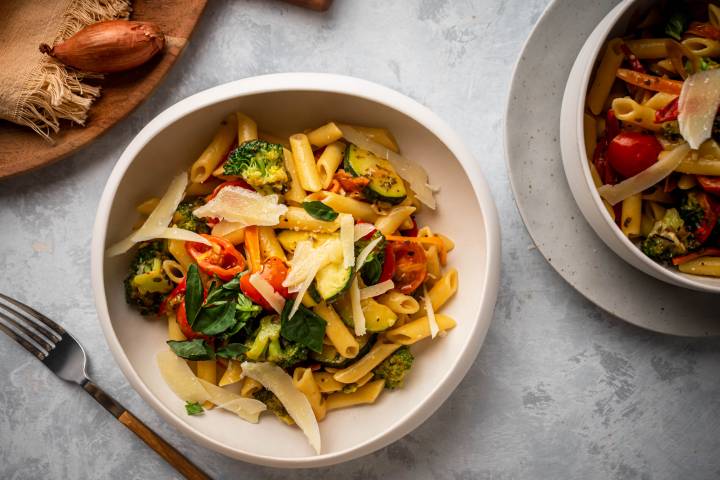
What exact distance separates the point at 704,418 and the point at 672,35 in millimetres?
1263

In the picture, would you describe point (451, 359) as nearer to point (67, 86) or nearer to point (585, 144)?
point (585, 144)

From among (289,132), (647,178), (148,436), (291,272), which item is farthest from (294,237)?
(647,178)

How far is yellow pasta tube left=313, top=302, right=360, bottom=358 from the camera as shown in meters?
1.77

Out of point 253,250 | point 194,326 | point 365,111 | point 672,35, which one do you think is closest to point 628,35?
point 672,35

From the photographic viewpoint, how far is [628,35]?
1.83 m

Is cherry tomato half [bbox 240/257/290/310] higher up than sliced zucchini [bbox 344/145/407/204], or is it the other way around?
sliced zucchini [bbox 344/145/407/204]

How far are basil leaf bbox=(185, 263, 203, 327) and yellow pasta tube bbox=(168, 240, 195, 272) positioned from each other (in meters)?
0.11

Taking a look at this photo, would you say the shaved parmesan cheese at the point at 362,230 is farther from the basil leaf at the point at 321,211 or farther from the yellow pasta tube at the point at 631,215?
the yellow pasta tube at the point at 631,215

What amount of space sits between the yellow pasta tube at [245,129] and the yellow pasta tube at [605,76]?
982 millimetres

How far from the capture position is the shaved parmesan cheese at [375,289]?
1.77 meters

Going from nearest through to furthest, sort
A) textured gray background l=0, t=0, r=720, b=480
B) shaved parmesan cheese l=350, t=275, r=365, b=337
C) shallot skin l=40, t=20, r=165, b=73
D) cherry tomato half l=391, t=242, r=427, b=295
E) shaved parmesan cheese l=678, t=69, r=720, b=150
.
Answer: shaved parmesan cheese l=678, t=69, r=720, b=150 → shaved parmesan cheese l=350, t=275, r=365, b=337 → cherry tomato half l=391, t=242, r=427, b=295 → shallot skin l=40, t=20, r=165, b=73 → textured gray background l=0, t=0, r=720, b=480

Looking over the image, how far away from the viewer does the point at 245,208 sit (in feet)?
5.81

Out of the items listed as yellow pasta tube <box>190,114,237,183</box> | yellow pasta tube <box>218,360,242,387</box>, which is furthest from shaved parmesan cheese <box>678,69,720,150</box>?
yellow pasta tube <box>218,360,242,387</box>

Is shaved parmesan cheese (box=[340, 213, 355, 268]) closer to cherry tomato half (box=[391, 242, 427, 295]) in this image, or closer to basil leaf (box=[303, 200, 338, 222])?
basil leaf (box=[303, 200, 338, 222])
